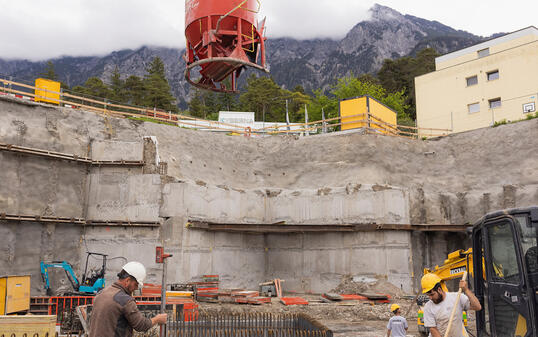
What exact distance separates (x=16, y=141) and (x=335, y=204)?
16.6 meters

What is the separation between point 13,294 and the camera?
46.4 ft

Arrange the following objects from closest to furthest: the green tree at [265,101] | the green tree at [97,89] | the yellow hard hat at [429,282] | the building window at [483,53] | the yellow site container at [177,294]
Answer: the yellow hard hat at [429,282], the yellow site container at [177,294], the building window at [483,53], the green tree at [97,89], the green tree at [265,101]

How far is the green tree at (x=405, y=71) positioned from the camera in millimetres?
73537

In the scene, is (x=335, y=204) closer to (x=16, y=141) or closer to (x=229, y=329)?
(x=229, y=329)

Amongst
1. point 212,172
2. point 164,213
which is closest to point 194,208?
point 164,213

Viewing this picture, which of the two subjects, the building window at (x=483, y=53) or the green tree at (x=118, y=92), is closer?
the building window at (x=483, y=53)

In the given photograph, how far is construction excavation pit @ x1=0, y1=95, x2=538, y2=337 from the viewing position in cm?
1988

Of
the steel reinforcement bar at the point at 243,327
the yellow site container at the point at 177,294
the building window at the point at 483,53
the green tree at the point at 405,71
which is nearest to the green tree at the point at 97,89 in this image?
the green tree at the point at 405,71

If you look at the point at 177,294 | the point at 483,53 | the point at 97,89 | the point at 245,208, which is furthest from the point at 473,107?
the point at 97,89

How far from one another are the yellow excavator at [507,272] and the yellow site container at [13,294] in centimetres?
1385

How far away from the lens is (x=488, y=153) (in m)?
26.9

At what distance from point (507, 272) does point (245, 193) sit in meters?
20.2

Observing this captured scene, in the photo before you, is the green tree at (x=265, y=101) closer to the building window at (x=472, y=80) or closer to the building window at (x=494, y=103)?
the building window at (x=472, y=80)

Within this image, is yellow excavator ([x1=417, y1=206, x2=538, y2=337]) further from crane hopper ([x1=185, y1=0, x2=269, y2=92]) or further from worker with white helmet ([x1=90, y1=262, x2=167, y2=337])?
crane hopper ([x1=185, y1=0, x2=269, y2=92])
